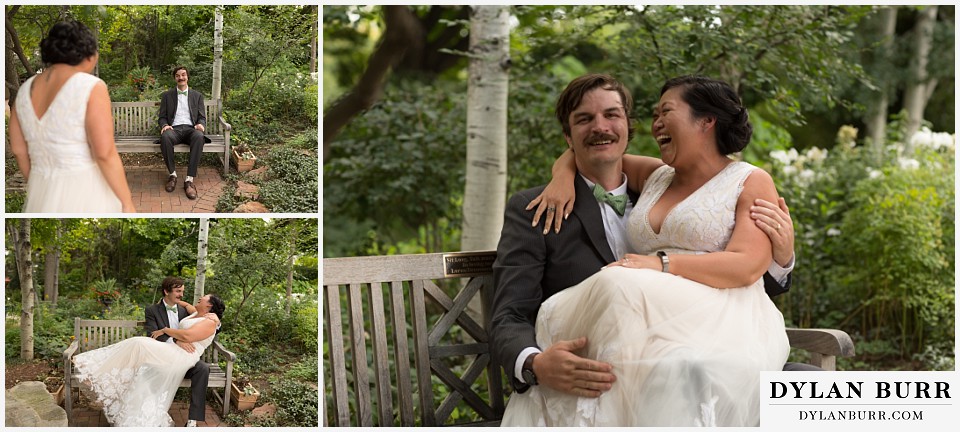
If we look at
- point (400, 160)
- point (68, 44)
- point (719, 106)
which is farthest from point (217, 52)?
point (400, 160)

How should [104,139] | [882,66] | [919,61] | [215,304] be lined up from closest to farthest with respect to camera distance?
[104,139] < [215,304] < [919,61] < [882,66]

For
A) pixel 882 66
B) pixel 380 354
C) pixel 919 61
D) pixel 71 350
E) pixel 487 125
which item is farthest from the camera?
pixel 882 66

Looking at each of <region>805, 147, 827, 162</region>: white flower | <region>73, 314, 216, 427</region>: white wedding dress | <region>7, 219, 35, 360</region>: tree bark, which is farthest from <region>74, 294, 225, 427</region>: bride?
<region>805, 147, 827, 162</region>: white flower

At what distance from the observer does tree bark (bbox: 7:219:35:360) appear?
3.36 metres

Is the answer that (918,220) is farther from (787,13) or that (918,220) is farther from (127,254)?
(127,254)

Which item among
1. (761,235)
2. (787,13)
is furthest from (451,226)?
(761,235)

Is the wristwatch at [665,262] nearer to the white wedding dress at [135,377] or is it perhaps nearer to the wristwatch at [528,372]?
the wristwatch at [528,372]

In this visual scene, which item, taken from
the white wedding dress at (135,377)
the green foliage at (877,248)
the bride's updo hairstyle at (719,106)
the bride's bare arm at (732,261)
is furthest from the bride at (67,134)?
the green foliage at (877,248)

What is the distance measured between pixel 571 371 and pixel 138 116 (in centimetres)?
185

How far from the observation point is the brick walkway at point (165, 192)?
11.0 feet

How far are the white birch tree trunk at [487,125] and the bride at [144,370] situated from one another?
2.13m

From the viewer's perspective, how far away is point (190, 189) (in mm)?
3418

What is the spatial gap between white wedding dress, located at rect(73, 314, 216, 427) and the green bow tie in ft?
5.42

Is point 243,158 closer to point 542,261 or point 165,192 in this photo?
point 165,192
